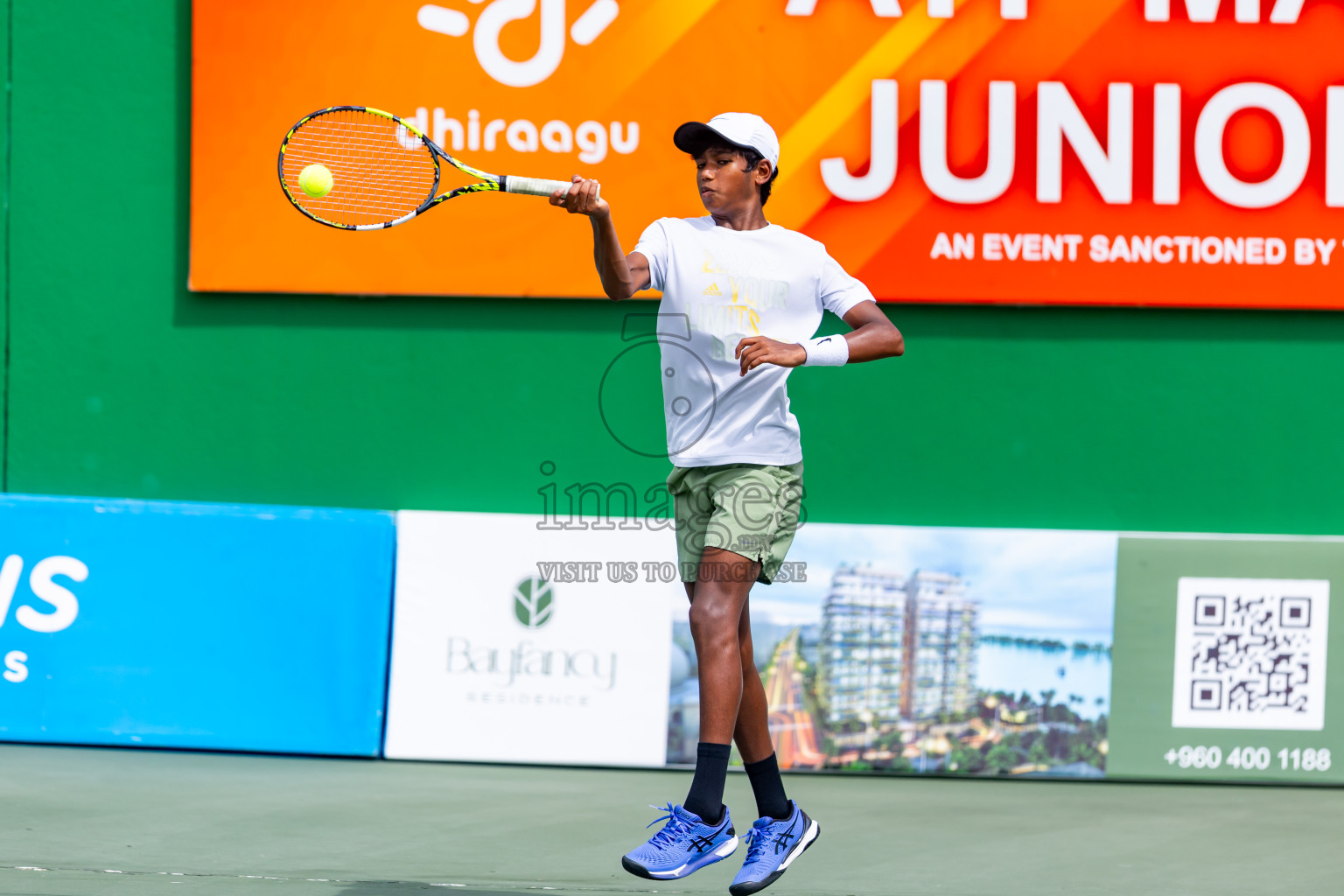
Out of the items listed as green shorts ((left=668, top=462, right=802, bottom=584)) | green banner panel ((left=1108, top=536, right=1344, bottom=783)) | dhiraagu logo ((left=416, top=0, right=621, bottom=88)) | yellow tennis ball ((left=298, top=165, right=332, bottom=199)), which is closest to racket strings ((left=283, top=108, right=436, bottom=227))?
dhiraagu logo ((left=416, top=0, right=621, bottom=88))

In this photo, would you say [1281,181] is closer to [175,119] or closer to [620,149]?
[620,149]

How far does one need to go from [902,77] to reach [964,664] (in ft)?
7.61

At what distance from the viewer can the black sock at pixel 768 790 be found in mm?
3660

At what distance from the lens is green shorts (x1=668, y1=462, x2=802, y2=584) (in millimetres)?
3494

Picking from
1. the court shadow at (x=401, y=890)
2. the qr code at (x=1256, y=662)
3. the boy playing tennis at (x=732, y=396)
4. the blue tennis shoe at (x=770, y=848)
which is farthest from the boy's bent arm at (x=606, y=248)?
the qr code at (x=1256, y=662)

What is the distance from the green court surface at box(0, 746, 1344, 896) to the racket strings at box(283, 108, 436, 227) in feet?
6.61

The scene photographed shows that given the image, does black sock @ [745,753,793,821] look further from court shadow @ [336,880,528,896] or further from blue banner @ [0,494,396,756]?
blue banner @ [0,494,396,756]

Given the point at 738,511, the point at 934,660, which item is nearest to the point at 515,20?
the point at 738,511

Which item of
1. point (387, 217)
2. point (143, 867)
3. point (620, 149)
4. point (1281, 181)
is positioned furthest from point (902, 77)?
point (143, 867)

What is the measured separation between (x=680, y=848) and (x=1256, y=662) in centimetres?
299

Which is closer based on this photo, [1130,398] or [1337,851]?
[1337,851]

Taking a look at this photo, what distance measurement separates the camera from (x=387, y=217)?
16.3 feet

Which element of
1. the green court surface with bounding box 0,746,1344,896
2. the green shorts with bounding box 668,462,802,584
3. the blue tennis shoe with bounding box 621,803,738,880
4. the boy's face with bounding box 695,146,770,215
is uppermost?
the boy's face with bounding box 695,146,770,215

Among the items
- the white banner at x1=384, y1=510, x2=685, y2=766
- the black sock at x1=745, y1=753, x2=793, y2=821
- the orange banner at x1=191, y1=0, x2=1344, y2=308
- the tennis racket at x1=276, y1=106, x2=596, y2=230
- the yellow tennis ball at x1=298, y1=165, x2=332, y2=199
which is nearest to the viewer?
the black sock at x1=745, y1=753, x2=793, y2=821
